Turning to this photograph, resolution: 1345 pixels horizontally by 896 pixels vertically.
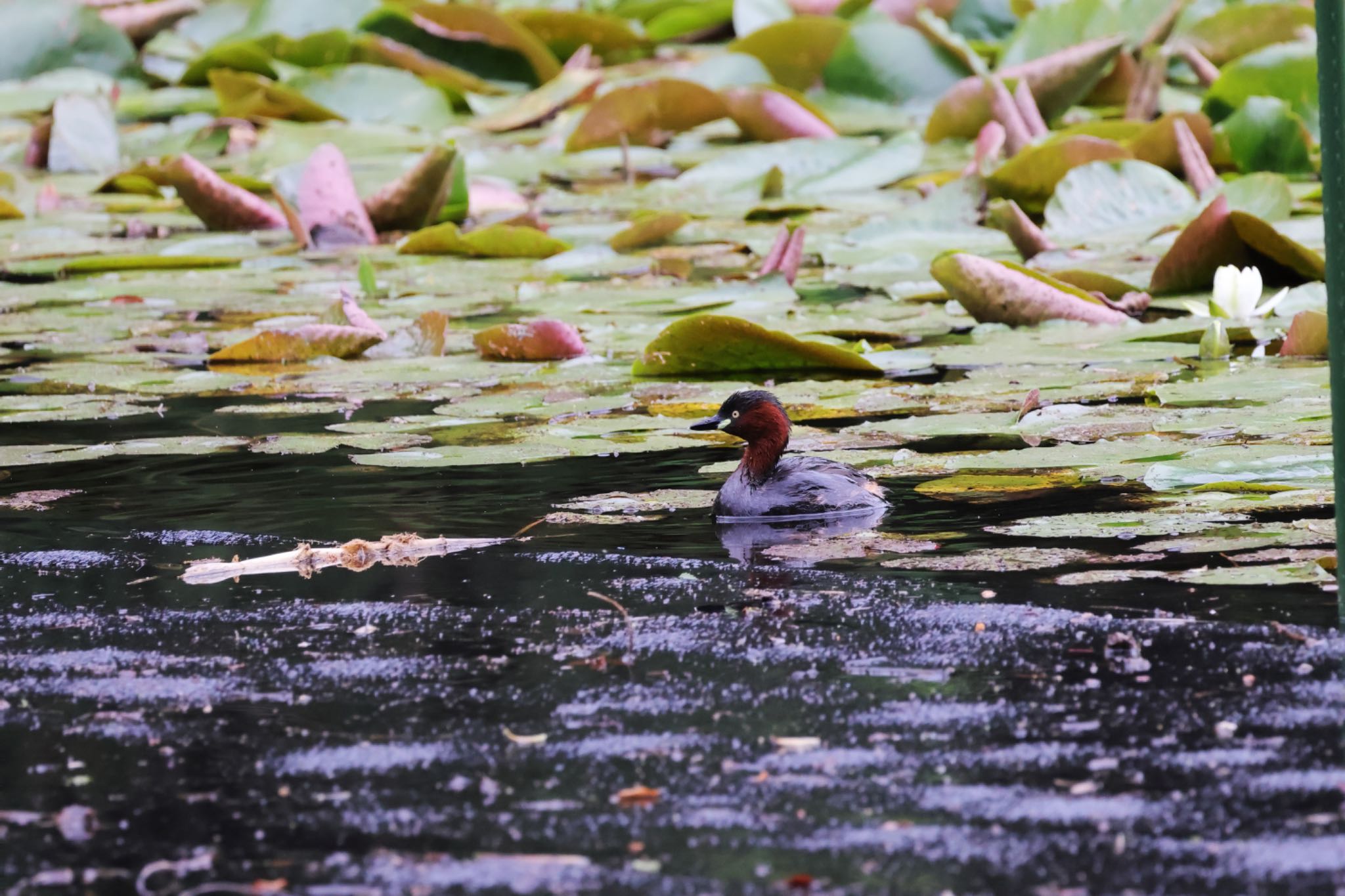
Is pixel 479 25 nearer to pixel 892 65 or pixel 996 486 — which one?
pixel 892 65

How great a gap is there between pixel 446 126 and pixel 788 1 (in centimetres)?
279

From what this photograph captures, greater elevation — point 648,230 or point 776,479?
point 648,230

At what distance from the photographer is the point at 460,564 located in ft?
10.7

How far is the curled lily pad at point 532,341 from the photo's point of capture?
17.4ft

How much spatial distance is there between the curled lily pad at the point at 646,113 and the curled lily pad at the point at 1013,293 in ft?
15.3

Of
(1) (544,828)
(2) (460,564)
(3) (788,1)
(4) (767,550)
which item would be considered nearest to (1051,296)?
(4) (767,550)

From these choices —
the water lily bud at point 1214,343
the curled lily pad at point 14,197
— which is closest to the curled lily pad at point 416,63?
the curled lily pad at point 14,197

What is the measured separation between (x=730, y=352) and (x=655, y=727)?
2.72 m

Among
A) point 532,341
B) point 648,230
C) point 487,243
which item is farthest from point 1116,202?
point 532,341

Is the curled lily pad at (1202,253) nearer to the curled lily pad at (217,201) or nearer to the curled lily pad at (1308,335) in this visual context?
the curled lily pad at (1308,335)

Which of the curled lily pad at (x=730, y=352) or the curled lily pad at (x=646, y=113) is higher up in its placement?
the curled lily pad at (x=646, y=113)

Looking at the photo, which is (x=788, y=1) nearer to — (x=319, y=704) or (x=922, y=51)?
(x=922, y=51)

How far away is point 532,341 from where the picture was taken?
5.36 metres

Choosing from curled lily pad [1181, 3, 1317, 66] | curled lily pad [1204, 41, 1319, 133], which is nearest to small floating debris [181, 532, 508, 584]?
curled lily pad [1204, 41, 1319, 133]
